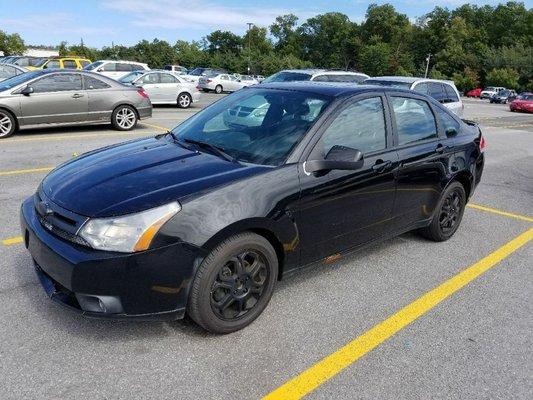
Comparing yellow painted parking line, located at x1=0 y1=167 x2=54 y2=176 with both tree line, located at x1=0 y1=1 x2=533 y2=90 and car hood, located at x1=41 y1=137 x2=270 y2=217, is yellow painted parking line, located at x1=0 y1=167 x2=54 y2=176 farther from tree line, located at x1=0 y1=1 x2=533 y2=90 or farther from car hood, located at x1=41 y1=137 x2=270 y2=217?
tree line, located at x1=0 y1=1 x2=533 y2=90

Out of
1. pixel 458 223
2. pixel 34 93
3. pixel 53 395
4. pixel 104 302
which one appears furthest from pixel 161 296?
pixel 34 93

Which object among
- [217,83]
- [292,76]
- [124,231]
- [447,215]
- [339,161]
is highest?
[292,76]

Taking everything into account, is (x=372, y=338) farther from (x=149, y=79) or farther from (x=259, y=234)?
(x=149, y=79)

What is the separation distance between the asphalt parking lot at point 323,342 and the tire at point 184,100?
15.0 metres

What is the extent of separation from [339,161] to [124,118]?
30.3 ft

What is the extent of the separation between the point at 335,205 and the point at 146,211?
1456mm

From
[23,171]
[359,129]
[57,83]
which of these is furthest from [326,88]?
[57,83]

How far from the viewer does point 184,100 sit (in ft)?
62.1

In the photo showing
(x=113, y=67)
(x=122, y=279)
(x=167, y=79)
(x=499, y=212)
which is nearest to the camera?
(x=122, y=279)

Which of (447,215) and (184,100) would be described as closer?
(447,215)

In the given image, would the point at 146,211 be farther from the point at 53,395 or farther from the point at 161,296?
the point at 53,395

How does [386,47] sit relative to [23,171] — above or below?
above

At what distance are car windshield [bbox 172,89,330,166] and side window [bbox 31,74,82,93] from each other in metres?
7.32

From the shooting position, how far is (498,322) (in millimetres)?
3453
